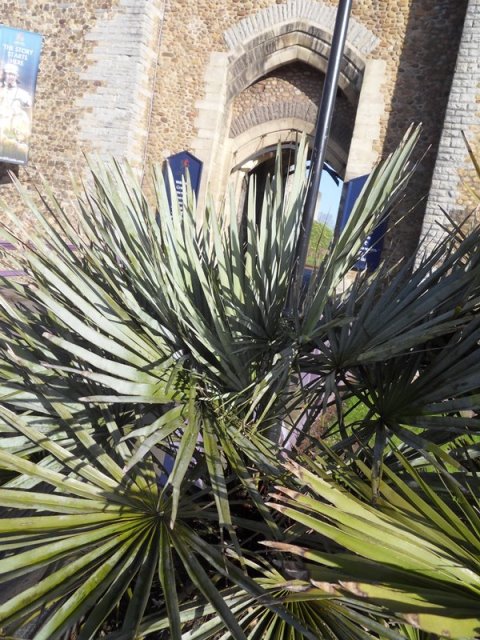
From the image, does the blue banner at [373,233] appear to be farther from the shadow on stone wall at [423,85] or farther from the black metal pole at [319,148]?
the black metal pole at [319,148]

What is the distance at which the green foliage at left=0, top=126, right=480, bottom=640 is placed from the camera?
3.90ft

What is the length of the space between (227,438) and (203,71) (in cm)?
945

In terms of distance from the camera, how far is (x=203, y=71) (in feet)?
32.9

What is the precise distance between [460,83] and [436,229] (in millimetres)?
1927

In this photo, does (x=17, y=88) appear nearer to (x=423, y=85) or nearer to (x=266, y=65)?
(x=266, y=65)

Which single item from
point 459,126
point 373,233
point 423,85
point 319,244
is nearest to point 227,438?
point 319,244

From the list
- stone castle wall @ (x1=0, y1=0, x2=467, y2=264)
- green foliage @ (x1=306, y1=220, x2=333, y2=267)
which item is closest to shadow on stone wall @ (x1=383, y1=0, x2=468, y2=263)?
stone castle wall @ (x1=0, y1=0, x2=467, y2=264)

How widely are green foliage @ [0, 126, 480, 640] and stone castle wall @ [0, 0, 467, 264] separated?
270 inches

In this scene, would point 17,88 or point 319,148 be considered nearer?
point 319,148

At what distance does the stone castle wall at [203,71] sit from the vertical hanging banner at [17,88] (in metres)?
→ 0.22

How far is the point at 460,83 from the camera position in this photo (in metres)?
7.98

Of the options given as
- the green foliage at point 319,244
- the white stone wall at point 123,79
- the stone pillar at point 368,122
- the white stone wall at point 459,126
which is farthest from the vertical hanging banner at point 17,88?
the white stone wall at point 459,126

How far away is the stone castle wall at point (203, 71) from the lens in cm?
874

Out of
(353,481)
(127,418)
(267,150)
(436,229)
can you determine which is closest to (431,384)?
(353,481)
